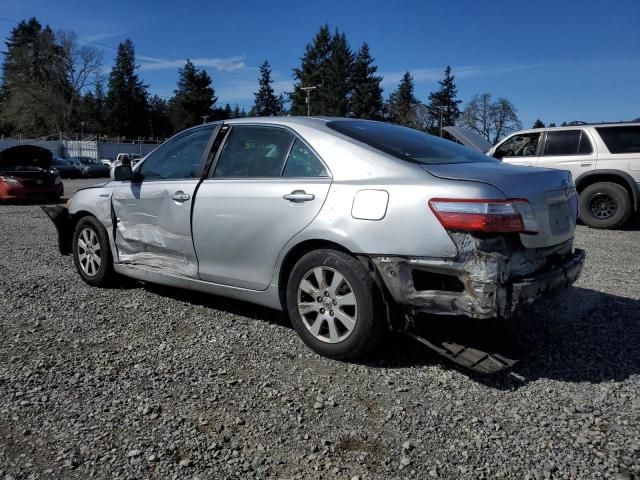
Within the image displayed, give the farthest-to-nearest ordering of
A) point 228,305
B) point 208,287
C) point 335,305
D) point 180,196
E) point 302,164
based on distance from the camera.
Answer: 1. point 228,305
2. point 180,196
3. point 208,287
4. point 302,164
5. point 335,305

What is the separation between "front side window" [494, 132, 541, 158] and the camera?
34.7ft

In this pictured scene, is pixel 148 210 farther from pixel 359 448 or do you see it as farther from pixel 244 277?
pixel 359 448

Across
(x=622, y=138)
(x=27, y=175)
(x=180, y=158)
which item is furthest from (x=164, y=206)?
(x=27, y=175)

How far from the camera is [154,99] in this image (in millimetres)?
95000

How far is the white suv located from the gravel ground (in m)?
5.84

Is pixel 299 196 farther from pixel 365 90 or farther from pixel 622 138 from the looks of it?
pixel 365 90

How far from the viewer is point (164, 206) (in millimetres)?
4391

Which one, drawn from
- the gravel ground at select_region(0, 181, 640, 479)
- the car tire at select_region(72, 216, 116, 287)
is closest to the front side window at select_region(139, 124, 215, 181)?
the car tire at select_region(72, 216, 116, 287)

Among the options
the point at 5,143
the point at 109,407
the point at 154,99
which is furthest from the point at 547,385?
the point at 154,99

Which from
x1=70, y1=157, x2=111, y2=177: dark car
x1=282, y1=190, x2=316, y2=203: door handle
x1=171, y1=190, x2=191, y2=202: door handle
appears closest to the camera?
x1=282, y1=190, x2=316, y2=203: door handle

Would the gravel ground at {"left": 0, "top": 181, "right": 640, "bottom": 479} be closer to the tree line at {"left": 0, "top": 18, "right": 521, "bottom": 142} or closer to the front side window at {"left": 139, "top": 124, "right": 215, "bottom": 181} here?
the front side window at {"left": 139, "top": 124, "right": 215, "bottom": 181}

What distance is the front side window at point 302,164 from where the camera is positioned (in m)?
3.57

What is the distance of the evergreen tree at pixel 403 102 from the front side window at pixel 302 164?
84430 millimetres

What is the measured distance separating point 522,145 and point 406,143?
7.88 metres
